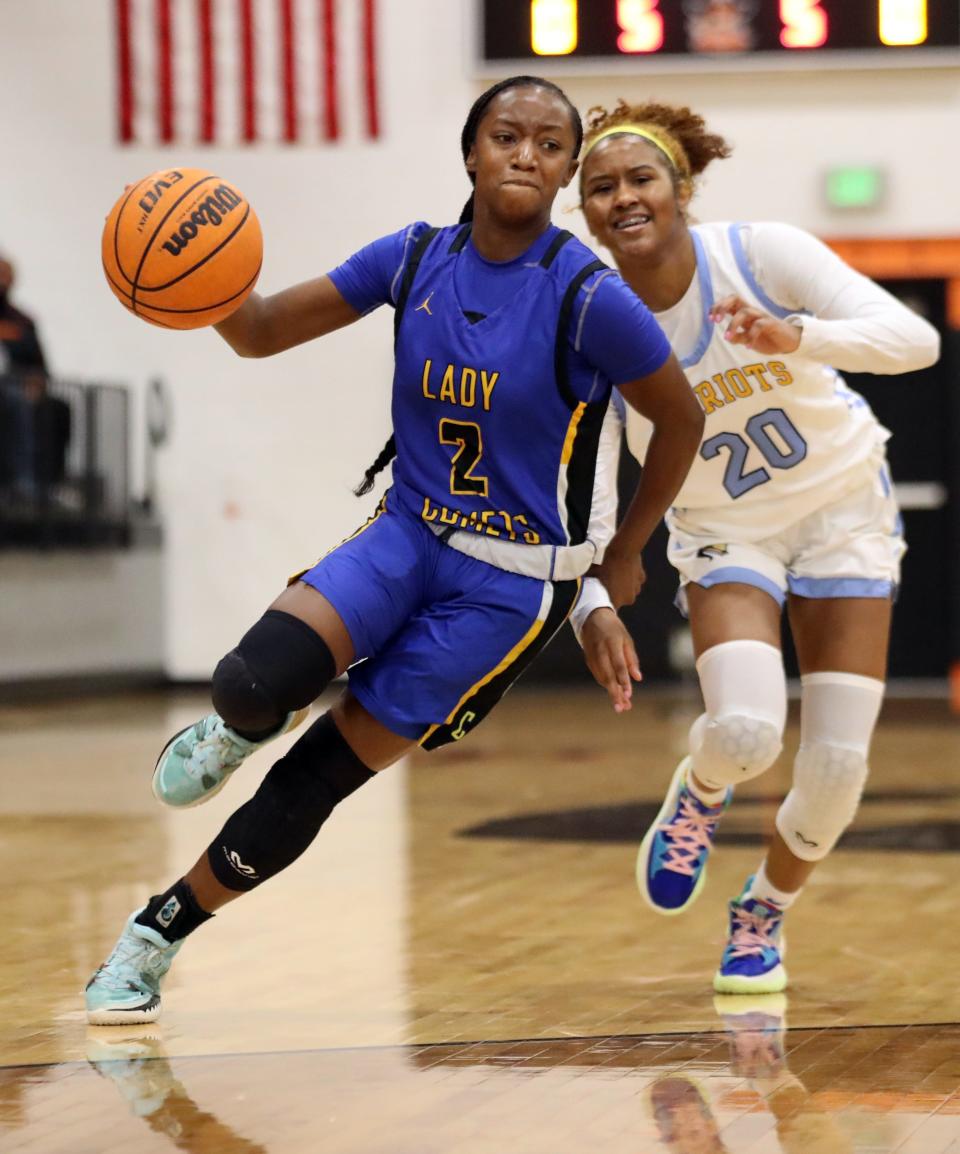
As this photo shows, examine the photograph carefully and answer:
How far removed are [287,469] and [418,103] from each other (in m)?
2.60

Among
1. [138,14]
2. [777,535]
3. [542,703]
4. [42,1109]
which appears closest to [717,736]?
[777,535]

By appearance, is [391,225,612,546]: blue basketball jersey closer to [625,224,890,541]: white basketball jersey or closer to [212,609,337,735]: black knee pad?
[212,609,337,735]: black knee pad

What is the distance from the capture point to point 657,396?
339 cm

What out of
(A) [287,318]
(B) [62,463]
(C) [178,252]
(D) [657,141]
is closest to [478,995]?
(A) [287,318]

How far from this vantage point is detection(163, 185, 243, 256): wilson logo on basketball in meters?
3.33

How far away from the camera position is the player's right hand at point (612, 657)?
3.37 meters

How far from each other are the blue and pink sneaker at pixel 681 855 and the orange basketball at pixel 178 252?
1569mm

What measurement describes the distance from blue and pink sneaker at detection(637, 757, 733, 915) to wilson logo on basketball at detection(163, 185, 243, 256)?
1638 millimetres

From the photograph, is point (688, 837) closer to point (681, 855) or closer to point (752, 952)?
Result: point (681, 855)

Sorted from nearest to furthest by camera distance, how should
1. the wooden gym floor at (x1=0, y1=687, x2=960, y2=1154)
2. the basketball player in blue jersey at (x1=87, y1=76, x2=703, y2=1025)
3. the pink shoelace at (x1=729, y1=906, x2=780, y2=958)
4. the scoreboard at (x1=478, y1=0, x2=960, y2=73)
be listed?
the wooden gym floor at (x1=0, y1=687, x2=960, y2=1154)
the basketball player in blue jersey at (x1=87, y1=76, x2=703, y2=1025)
the pink shoelace at (x1=729, y1=906, x2=780, y2=958)
the scoreboard at (x1=478, y1=0, x2=960, y2=73)

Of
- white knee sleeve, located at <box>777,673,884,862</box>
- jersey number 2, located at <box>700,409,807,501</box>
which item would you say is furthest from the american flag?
white knee sleeve, located at <box>777,673,884,862</box>

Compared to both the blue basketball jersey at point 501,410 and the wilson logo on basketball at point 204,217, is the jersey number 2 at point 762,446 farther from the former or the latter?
the wilson logo on basketball at point 204,217

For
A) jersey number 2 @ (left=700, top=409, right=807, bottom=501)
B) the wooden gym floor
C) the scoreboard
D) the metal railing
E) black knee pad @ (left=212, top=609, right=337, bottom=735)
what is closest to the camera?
the wooden gym floor

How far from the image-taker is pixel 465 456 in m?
3.41
